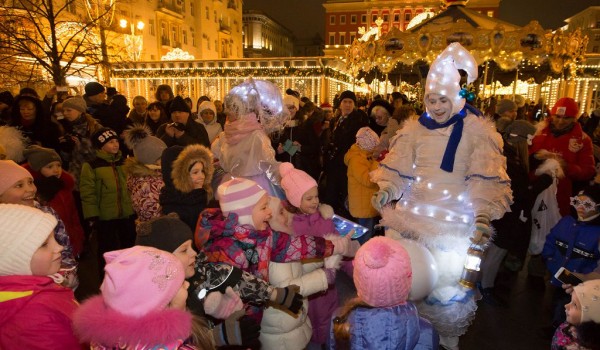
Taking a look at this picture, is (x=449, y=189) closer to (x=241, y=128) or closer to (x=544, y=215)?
(x=241, y=128)

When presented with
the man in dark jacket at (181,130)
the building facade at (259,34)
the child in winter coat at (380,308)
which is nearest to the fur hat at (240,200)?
the child in winter coat at (380,308)

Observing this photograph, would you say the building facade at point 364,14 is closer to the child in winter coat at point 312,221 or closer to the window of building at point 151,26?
the window of building at point 151,26

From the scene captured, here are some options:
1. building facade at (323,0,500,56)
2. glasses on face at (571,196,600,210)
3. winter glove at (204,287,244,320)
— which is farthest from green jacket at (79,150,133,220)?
building facade at (323,0,500,56)

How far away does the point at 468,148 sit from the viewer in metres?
3.00

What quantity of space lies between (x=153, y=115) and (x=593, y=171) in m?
7.09

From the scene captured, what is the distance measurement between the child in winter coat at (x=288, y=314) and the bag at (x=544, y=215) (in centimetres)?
356

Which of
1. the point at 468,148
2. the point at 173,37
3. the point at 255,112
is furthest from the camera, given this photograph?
the point at 173,37

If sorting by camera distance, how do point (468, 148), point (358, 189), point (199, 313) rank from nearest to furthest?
point (199, 313)
point (468, 148)
point (358, 189)

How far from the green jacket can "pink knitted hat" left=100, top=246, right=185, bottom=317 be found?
9.28 feet

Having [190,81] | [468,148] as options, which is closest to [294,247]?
[468,148]

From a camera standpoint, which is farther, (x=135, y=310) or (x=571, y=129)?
(x=571, y=129)

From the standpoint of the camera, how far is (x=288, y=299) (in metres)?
2.09

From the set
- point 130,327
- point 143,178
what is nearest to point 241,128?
point 143,178

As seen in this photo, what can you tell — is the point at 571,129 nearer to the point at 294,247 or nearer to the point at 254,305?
the point at 294,247
